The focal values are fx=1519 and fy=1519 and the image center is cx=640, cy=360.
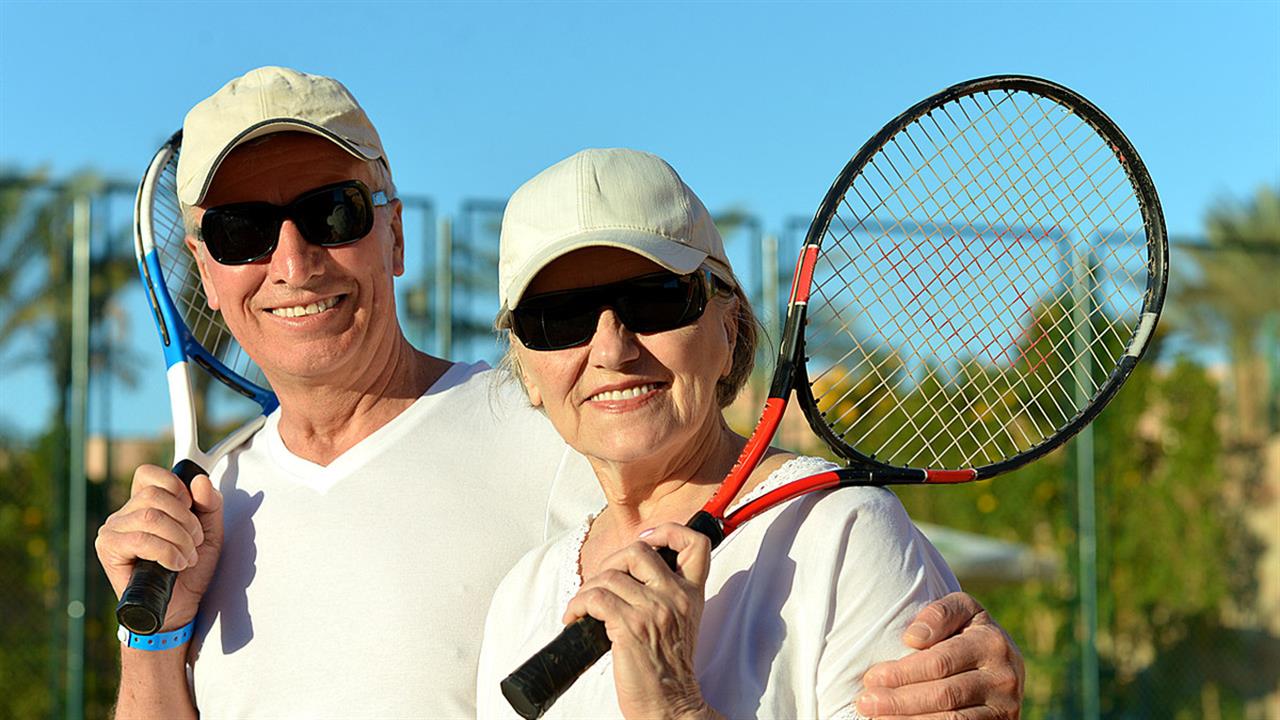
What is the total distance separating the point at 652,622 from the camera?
79.4 inches

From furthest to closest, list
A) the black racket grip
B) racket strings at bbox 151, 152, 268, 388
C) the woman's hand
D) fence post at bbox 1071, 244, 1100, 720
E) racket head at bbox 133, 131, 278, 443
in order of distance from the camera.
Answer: fence post at bbox 1071, 244, 1100, 720 → racket strings at bbox 151, 152, 268, 388 → racket head at bbox 133, 131, 278, 443 → the black racket grip → the woman's hand

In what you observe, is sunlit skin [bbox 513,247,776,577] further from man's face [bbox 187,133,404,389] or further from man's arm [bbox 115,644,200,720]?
man's arm [bbox 115,644,200,720]

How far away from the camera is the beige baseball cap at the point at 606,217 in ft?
7.16

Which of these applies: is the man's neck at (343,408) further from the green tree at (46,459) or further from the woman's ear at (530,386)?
the green tree at (46,459)

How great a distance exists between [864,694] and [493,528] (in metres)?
0.96

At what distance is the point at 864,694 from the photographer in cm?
203

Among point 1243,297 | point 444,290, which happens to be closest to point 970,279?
point 444,290

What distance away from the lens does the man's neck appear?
9.77 feet

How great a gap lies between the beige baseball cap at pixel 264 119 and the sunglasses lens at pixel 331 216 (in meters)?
0.09

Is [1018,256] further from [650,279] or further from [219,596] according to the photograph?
[219,596]

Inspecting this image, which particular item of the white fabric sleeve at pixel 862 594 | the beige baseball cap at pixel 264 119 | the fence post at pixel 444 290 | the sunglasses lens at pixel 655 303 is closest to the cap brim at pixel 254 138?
the beige baseball cap at pixel 264 119

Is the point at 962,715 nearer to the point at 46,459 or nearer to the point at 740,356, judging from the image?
the point at 740,356

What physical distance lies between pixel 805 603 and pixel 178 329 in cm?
191

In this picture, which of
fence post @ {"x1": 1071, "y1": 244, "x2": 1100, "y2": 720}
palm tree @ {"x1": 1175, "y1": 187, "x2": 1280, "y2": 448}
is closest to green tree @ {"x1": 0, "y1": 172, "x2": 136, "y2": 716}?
fence post @ {"x1": 1071, "y1": 244, "x2": 1100, "y2": 720}
